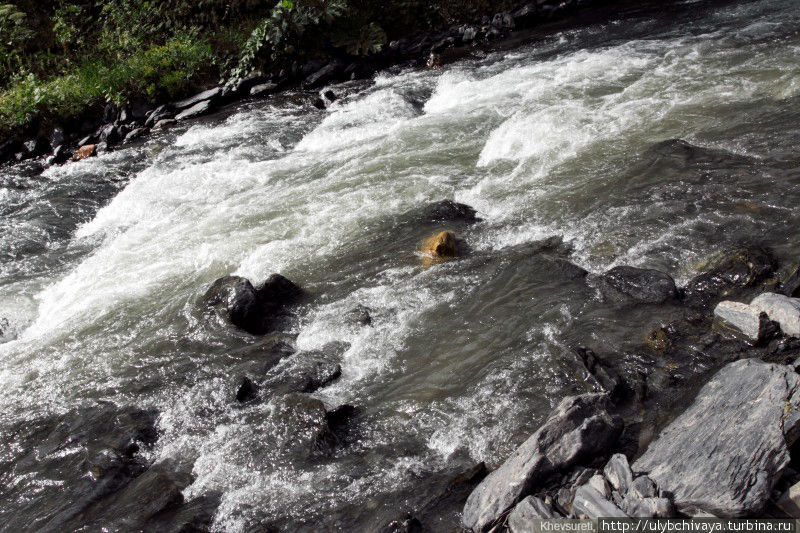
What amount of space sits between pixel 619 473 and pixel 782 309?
2.28 metres

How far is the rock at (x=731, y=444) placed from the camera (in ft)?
11.2

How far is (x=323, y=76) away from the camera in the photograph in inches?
605

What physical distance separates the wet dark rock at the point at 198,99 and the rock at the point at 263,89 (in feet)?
2.72

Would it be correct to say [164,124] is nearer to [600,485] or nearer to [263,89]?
[263,89]

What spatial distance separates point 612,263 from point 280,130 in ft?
27.3

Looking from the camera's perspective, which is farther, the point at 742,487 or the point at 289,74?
the point at 289,74

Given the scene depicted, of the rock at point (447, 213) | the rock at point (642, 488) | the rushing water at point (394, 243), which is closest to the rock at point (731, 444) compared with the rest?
the rock at point (642, 488)

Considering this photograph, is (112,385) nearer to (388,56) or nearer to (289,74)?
(289,74)

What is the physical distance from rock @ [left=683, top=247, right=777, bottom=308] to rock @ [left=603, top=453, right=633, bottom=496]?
2.31m

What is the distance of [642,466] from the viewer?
379cm

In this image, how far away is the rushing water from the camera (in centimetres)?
489

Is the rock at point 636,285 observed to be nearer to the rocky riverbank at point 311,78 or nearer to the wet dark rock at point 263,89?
the rocky riverbank at point 311,78

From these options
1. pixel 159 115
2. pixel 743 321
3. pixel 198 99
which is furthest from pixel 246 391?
pixel 198 99

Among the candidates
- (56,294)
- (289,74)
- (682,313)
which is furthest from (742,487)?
(289,74)
